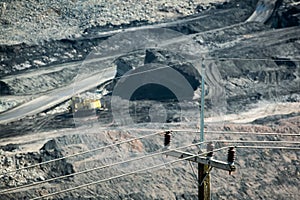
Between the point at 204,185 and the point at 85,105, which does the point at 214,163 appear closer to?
the point at 204,185

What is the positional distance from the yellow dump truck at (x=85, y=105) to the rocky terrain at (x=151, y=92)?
13.7 inches

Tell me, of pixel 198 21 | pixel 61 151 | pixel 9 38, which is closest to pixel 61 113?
pixel 61 151

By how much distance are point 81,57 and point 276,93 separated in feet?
34.9

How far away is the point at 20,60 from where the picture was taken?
2847cm

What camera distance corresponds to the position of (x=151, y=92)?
24219 mm

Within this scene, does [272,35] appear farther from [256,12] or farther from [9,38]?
[9,38]

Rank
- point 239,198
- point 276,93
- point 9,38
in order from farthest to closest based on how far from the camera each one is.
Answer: point 9,38 < point 276,93 < point 239,198

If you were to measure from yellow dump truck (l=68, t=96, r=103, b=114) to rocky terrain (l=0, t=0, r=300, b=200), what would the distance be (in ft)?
1.14

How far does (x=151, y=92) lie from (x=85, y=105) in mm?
3232

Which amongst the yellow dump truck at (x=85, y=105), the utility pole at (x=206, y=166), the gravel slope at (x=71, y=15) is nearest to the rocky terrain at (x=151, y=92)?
the gravel slope at (x=71, y=15)

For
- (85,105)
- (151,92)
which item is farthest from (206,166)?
(151,92)

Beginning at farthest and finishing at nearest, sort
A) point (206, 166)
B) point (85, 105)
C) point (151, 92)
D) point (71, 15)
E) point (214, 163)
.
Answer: point (71, 15) < point (151, 92) < point (85, 105) < point (206, 166) < point (214, 163)

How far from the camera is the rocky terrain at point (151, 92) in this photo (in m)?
16.1

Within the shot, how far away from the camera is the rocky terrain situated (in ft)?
52.9
